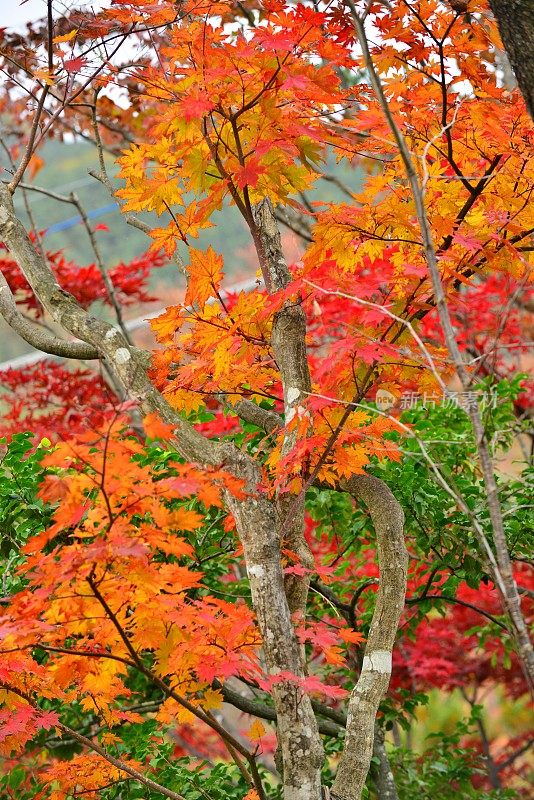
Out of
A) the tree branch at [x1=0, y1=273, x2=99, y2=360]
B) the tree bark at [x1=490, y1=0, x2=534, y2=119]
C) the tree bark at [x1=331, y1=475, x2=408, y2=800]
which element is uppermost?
the tree bark at [x1=490, y1=0, x2=534, y2=119]

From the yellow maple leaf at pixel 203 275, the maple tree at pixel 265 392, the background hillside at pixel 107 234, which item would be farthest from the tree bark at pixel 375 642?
the background hillside at pixel 107 234

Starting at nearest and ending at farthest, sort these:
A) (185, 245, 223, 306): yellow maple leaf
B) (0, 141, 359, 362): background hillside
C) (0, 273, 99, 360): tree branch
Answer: (185, 245, 223, 306): yellow maple leaf < (0, 273, 99, 360): tree branch < (0, 141, 359, 362): background hillside

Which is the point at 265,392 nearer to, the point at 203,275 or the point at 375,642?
the point at 203,275

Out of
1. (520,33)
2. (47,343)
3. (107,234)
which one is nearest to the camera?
(520,33)

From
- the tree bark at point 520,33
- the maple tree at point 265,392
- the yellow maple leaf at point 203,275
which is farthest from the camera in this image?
the yellow maple leaf at point 203,275

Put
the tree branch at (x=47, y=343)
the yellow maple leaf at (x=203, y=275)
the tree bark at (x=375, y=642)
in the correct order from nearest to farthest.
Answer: the tree bark at (x=375, y=642) → the yellow maple leaf at (x=203, y=275) → the tree branch at (x=47, y=343)

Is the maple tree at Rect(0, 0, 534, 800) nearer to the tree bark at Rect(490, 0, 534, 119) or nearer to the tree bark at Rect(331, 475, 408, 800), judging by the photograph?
the tree bark at Rect(331, 475, 408, 800)

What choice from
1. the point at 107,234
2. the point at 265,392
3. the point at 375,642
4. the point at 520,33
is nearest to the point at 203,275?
the point at 265,392

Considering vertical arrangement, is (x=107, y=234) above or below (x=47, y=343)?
above

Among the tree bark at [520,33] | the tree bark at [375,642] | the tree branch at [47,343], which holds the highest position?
the tree bark at [520,33]

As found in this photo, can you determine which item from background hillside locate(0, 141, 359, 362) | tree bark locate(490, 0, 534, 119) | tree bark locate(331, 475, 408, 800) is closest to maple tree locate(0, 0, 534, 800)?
tree bark locate(331, 475, 408, 800)

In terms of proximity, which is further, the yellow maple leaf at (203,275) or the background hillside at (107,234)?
the background hillside at (107,234)

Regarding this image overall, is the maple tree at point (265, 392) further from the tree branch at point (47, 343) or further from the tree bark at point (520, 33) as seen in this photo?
the tree bark at point (520, 33)

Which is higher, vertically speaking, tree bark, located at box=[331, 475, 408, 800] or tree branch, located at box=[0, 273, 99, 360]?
tree branch, located at box=[0, 273, 99, 360]
